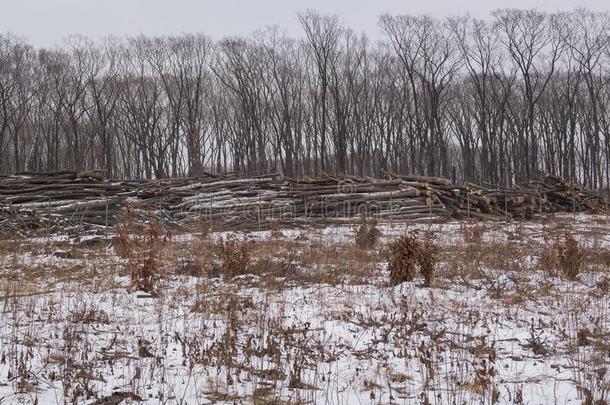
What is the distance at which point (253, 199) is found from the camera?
53.9 feet

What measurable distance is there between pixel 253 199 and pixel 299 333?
11595 millimetres

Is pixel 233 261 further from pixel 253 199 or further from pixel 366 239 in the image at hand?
pixel 253 199

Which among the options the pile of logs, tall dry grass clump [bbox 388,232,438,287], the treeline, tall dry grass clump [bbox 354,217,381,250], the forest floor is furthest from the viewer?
the treeline

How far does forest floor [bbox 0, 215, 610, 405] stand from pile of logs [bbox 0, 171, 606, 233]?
265 inches

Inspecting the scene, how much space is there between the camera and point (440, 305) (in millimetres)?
6008

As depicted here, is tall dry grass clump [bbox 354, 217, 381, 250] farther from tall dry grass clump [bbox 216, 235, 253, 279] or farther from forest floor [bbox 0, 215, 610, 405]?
tall dry grass clump [bbox 216, 235, 253, 279]

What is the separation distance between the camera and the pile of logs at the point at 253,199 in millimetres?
15039

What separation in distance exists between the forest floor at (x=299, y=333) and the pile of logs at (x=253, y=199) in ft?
22.1

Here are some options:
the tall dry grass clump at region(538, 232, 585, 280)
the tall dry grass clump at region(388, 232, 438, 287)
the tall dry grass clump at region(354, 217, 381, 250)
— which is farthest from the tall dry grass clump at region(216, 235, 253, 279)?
the tall dry grass clump at region(538, 232, 585, 280)

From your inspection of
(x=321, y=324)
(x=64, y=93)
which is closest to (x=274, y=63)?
(x=64, y=93)

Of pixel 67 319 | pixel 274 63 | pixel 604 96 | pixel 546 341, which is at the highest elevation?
pixel 274 63

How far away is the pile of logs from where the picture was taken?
49.3 feet

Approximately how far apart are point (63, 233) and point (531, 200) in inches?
635

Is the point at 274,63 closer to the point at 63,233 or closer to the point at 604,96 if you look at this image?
the point at 604,96
